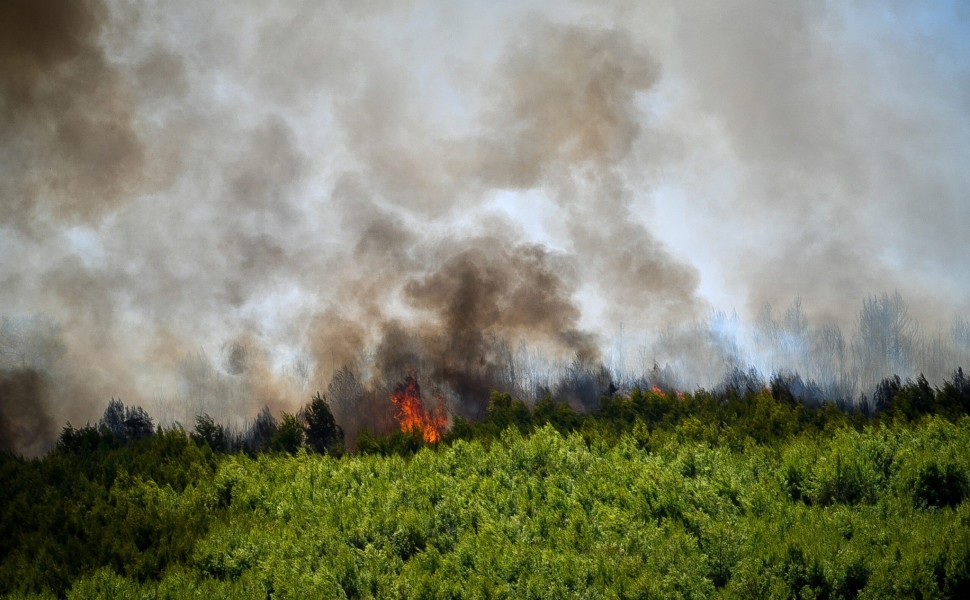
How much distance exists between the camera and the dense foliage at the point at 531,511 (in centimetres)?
1459

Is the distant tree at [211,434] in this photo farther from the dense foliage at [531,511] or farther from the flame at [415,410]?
the flame at [415,410]

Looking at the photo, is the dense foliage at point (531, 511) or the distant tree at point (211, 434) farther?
the distant tree at point (211, 434)

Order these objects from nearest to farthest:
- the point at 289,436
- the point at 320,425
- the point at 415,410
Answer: the point at 289,436 → the point at 320,425 → the point at 415,410

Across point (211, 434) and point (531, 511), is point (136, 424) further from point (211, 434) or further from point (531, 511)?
point (531, 511)

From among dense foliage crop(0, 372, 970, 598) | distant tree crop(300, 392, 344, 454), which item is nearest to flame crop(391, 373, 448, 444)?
distant tree crop(300, 392, 344, 454)

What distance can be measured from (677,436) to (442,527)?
29.0 feet

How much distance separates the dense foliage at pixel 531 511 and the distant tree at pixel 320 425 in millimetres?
2649

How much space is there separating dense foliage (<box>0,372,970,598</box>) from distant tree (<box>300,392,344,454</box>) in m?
2.65

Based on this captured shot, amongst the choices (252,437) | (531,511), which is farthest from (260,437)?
(531,511)

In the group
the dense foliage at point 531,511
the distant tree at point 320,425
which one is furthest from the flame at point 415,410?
the dense foliage at point 531,511

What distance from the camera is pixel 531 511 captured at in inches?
733

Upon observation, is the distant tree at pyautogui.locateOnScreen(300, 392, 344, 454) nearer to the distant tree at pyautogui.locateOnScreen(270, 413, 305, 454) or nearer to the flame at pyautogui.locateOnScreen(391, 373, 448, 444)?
the distant tree at pyautogui.locateOnScreen(270, 413, 305, 454)

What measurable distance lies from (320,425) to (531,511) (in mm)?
14171

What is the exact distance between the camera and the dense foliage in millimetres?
14594
